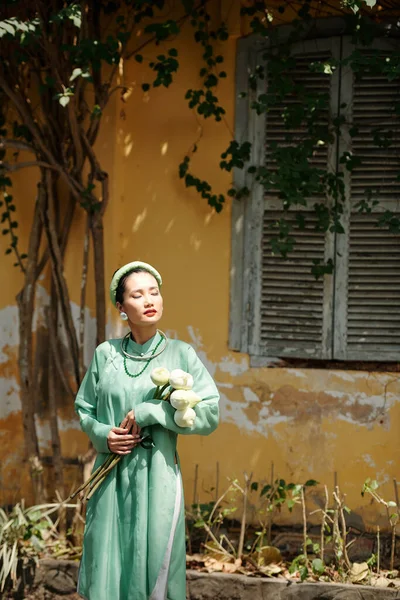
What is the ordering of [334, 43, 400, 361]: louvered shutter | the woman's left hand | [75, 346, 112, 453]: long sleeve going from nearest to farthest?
the woman's left hand
[75, 346, 112, 453]: long sleeve
[334, 43, 400, 361]: louvered shutter

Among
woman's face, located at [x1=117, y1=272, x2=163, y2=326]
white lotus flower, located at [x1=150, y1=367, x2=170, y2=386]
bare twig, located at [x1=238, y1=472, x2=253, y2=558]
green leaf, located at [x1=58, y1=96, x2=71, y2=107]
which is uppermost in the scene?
green leaf, located at [x1=58, y1=96, x2=71, y2=107]

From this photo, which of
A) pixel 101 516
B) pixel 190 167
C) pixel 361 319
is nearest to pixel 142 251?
pixel 190 167

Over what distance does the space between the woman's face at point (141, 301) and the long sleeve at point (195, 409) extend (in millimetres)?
264

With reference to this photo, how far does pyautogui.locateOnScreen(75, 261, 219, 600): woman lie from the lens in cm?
373

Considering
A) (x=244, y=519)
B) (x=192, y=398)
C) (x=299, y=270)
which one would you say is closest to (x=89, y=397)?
(x=192, y=398)

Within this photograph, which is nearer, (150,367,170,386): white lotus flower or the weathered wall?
(150,367,170,386): white lotus flower

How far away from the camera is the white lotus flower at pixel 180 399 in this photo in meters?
3.67

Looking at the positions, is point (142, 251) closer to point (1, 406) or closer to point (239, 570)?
point (1, 406)

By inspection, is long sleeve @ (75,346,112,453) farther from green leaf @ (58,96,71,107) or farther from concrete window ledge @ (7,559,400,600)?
green leaf @ (58,96,71,107)

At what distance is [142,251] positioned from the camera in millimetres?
5637

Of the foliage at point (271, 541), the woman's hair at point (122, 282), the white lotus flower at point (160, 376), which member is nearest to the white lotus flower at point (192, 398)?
the white lotus flower at point (160, 376)

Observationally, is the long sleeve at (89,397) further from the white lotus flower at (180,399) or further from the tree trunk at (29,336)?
the tree trunk at (29,336)

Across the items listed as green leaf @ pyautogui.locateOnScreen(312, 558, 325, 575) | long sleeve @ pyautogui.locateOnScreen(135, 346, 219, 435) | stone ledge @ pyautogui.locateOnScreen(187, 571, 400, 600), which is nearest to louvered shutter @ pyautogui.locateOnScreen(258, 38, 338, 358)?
green leaf @ pyautogui.locateOnScreen(312, 558, 325, 575)

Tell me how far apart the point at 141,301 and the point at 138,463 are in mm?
→ 677
